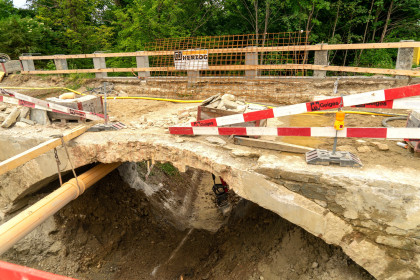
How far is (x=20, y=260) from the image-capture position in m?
5.74

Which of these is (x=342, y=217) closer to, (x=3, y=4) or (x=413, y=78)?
(x=413, y=78)

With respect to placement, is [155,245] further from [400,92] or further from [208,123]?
[400,92]

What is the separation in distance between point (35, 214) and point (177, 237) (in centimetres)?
408

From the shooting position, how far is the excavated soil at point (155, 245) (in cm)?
458

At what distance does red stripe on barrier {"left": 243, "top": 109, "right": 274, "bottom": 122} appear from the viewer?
3.81m

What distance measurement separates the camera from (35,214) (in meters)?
3.79

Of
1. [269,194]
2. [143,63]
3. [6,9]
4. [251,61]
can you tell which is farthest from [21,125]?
[6,9]

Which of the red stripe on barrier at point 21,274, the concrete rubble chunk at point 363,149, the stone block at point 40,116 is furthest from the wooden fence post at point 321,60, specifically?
the red stripe on barrier at point 21,274

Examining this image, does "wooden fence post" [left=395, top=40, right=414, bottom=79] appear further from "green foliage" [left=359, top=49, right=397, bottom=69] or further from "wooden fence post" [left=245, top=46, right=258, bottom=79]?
"green foliage" [left=359, top=49, right=397, bottom=69]

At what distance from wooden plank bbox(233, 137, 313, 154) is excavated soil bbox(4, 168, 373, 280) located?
4.90 feet

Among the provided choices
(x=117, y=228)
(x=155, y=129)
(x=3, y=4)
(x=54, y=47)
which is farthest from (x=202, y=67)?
(x=3, y=4)

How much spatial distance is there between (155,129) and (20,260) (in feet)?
13.1

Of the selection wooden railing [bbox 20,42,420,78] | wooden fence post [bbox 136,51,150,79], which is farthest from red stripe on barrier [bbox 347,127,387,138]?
wooden fence post [bbox 136,51,150,79]

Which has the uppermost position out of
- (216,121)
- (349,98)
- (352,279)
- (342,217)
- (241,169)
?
(349,98)
